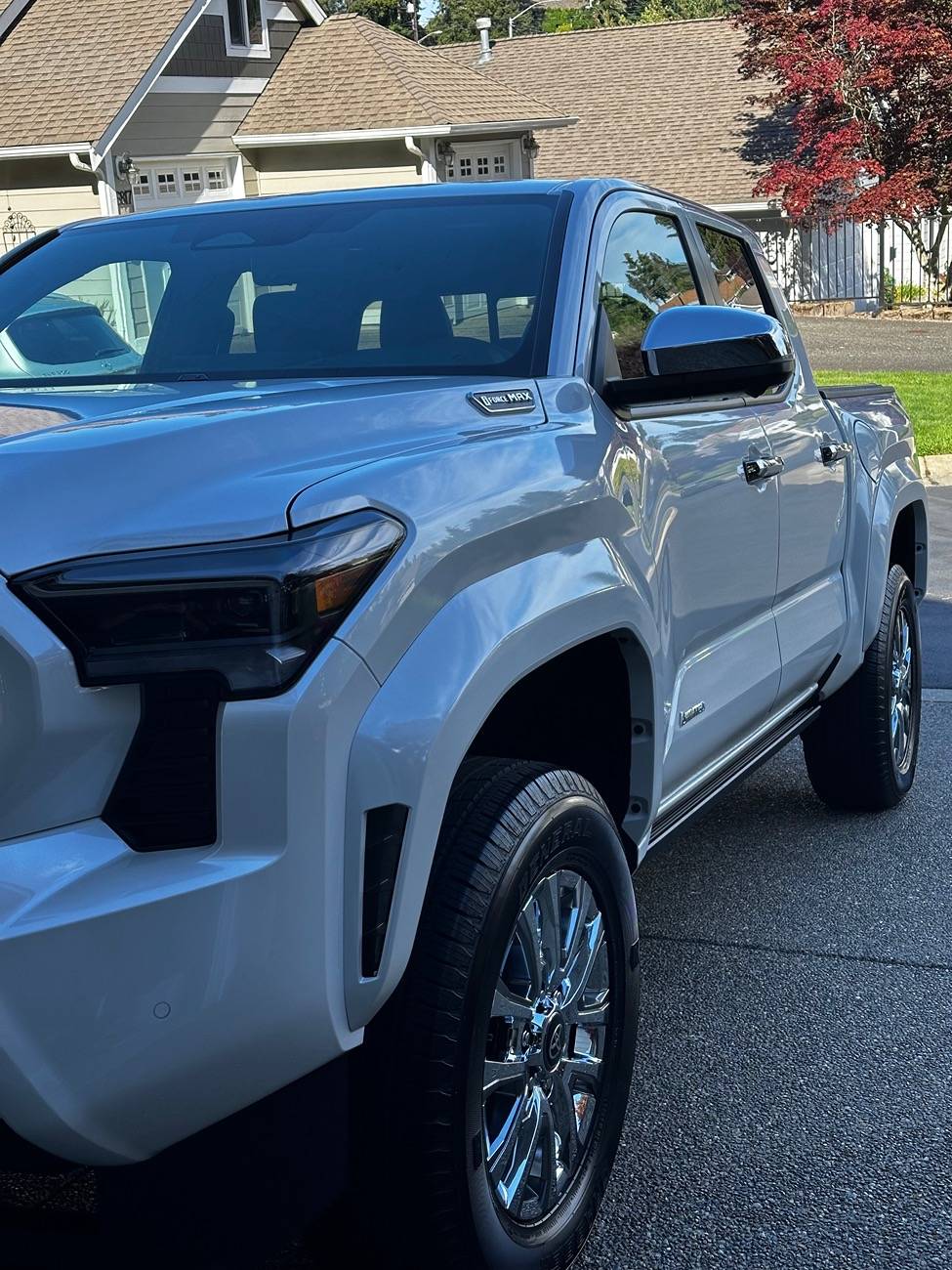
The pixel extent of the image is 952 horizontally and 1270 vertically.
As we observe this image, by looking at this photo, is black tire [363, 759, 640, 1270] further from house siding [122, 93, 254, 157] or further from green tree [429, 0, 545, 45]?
green tree [429, 0, 545, 45]

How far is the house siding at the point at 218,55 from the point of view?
23.3m

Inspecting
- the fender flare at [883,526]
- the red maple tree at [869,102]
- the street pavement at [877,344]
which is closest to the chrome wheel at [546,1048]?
the fender flare at [883,526]

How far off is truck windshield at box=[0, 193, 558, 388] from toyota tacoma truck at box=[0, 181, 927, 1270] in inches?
0.5

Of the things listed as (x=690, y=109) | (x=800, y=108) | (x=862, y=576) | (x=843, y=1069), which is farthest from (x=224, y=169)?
(x=843, y=1069)

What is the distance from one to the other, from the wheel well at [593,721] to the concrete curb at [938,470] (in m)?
9.85

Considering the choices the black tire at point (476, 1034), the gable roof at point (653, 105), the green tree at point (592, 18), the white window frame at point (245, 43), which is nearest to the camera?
the black tire at point (476, 1034)

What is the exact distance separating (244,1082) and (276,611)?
60 centimetres

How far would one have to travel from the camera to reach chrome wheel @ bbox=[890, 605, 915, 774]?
5.38 metres

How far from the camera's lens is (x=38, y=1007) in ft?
6.17

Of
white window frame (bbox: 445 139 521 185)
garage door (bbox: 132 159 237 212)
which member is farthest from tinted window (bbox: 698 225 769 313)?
white window frame (bbox: 445 139 521 185)

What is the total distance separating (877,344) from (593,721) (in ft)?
72.7

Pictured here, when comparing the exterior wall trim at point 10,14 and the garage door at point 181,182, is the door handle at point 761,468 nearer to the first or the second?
the garage door at point 181,182

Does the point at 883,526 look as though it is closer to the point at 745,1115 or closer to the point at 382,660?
the point at 745,1115

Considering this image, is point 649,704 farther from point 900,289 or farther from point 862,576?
point 900,289
